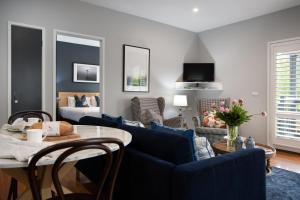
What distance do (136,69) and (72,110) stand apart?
1.93 m

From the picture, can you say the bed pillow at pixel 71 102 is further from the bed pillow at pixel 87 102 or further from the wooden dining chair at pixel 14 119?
the wooden dining chair at pixel 14 119

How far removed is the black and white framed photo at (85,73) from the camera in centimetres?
752

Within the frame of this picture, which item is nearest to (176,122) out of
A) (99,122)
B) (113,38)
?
(113,38)

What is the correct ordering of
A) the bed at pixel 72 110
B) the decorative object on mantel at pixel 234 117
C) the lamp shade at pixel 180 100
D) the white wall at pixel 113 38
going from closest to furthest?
the decorative object on mantel at pixel 234 117 < the white wall at pixel 113 38 < the bed at pixel 72 110 < the lamp shade at pixel 180 100

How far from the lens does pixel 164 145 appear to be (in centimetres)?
158

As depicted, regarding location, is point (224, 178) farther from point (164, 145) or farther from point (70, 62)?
point (70, 62)

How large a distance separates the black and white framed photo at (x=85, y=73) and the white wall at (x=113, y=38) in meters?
3.27

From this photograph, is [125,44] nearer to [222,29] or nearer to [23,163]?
[222,29]

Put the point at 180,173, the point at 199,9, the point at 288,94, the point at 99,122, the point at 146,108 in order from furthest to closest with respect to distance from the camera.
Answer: the point at 146,108 < the point at 199,9 < the point at 288,94 < the point at 99,122 < the point at 180,173

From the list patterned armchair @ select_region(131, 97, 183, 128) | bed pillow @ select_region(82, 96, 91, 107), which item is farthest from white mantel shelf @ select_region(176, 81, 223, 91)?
bed pillow @ select_region(82, 96, 91, 107)

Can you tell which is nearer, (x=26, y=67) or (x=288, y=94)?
(x=26, y=67)

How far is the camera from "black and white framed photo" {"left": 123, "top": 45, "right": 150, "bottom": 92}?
190 inches

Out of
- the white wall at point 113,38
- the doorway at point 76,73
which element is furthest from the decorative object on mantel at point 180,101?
the doorway at point 76,73

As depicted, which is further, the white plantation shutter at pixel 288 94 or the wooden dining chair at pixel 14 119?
the white plantation shutter at pixel 288 94
